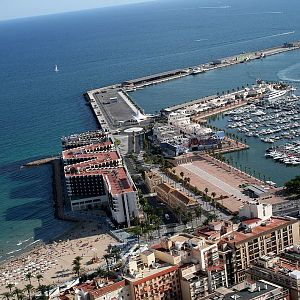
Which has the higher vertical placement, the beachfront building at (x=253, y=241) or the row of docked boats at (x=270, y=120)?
the beachfront building at (x=253, y=241)

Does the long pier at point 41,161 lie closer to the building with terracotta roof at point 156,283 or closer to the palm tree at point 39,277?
the palm tree at point 39,277

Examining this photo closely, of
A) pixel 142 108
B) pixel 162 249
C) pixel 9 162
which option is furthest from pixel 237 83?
pixel 162 249

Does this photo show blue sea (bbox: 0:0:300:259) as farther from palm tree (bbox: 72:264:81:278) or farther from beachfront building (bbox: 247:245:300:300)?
beachfront building (bbox: 247:245:300:300)

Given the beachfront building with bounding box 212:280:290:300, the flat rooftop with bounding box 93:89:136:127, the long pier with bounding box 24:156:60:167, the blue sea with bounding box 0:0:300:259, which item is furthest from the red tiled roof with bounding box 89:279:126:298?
the flat rooftop with bounding box 93:89:136:127

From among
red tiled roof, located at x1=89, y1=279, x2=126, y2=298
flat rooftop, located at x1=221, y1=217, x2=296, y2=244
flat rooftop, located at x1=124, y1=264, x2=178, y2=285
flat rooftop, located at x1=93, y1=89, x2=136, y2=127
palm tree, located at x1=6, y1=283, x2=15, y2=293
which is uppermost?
flat rooftop, located at x1=221, y1=217, x2=296, y2=244

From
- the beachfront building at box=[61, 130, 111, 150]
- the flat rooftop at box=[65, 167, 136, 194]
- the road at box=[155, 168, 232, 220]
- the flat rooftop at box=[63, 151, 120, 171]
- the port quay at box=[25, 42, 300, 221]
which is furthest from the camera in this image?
the port quay at box=[25, 42, 300, 221]

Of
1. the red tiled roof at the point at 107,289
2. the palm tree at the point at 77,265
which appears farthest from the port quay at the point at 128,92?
the red tiled roof at the point at 107,289
